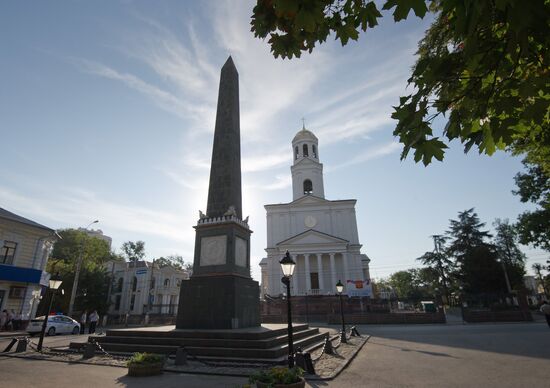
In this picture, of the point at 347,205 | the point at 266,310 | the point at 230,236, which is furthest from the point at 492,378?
the point at 347,205

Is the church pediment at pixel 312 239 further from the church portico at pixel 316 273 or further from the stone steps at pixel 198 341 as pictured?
the stone steps at pixel 198 341

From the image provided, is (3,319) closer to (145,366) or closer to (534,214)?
(145,366)

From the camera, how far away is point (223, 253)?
12883 mm

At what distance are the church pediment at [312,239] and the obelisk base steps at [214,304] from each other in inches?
1334

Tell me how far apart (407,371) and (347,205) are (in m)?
43.9

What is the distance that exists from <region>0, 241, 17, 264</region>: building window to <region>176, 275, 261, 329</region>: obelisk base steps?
61.7 feet

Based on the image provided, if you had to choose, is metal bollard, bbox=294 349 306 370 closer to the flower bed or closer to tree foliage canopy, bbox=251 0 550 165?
the flower bed

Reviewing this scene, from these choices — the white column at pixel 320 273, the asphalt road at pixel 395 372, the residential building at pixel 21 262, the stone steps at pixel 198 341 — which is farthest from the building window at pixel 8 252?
the white column at pixel 320 273

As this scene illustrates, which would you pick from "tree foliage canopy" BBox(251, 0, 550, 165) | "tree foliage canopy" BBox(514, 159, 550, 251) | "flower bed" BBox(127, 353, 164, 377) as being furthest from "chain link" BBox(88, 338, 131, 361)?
"tree foliage canopy" BBox(514, 159, 550, 251)

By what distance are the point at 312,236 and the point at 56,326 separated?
108 feet

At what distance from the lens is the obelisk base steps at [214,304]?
11.7 meters

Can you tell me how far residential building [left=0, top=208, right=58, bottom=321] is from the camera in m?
22.4

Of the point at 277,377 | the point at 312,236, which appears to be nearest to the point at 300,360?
the point at 277,377

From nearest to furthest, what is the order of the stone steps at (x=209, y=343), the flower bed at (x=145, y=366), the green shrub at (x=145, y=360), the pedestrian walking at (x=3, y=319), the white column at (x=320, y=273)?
the flower bed at (x=145, y=366) → the green shrub at (x=145, y=360) → the stone steps at (x=209, y=343) → the pedestrian walking at (x=3, y=319) → the white column at (x=320, y=273)
